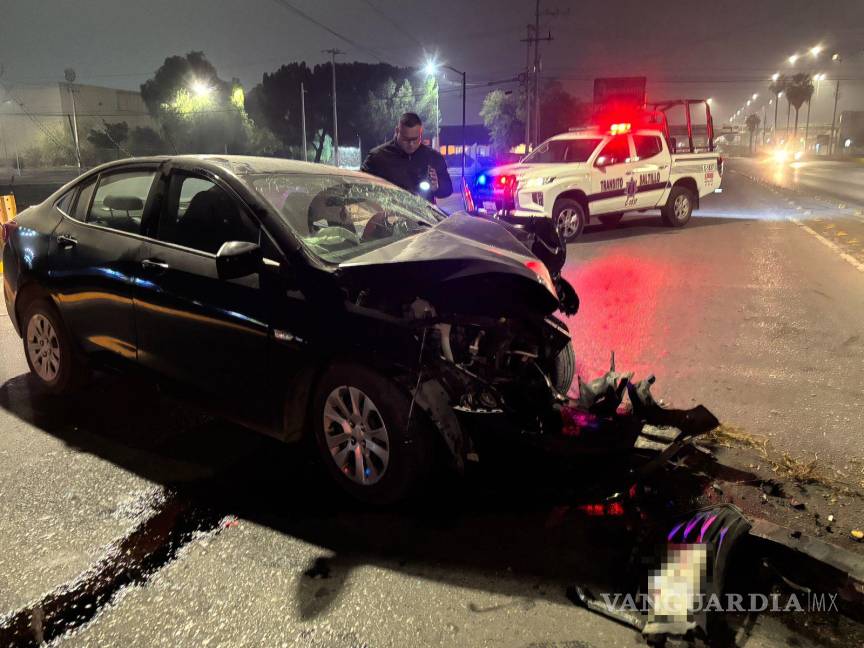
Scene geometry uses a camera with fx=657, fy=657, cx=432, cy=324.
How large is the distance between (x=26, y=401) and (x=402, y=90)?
69.8 m

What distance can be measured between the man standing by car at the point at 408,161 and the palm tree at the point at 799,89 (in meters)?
108

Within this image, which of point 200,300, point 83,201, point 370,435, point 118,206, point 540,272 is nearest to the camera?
point 370,435

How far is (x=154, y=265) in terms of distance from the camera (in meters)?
3.68

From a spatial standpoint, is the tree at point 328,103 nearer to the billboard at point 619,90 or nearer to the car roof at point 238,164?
the billboard at point 619,90

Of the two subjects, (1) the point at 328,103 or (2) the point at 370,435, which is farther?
(1) the point at 328,103

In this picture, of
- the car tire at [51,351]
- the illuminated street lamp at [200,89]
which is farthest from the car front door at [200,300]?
the illuminated street lamp at [200,89]

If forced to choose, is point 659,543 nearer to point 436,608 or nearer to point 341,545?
point 436,608

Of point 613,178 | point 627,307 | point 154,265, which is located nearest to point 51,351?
point 154,265

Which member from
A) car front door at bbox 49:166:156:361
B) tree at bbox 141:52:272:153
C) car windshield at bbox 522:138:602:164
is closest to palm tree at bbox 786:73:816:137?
tree at bbox 141:52:272:153

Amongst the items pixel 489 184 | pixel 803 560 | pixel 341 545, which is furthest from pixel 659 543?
pixel 489 184

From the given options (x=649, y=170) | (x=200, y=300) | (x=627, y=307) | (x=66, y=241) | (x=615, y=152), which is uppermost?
(x=615, y=152)

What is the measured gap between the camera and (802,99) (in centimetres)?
9838

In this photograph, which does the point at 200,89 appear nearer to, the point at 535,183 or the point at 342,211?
the point at 535,183

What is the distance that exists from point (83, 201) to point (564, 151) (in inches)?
395
